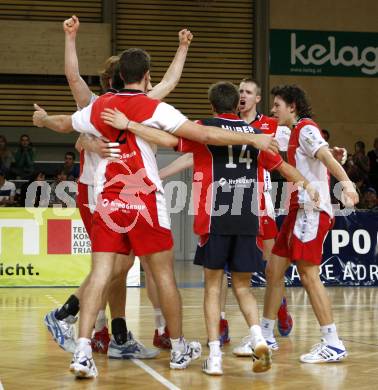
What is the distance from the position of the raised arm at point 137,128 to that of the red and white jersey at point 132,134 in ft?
0.17

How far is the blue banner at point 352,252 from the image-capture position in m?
Result: 13.1

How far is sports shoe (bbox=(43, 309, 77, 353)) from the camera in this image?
6.30m

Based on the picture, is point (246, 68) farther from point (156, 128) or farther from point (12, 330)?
point (156, 128)

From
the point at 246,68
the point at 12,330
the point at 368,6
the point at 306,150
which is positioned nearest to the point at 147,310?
the point at 12,330

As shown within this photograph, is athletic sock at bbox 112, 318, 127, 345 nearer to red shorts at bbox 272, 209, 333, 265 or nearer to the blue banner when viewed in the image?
red shorts at bbox 272, 209, 333, 265

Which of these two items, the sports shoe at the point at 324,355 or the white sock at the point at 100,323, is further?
the white sock at the point at 100,323

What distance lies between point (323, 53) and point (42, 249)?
11.0 metres

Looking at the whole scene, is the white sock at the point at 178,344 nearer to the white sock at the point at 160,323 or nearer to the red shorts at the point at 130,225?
the red shorts at the point at 130,225

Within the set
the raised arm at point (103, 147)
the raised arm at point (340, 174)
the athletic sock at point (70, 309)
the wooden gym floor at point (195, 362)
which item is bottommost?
the wooden gym floor at point (195, 362)

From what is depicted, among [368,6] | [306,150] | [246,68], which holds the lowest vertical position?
[306,150]

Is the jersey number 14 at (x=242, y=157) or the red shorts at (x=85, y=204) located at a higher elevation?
the jersey number 14 at (x=242, y=157)

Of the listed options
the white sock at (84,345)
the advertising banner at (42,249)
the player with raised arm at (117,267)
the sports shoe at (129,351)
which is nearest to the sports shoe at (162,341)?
the player with raised arm at (117,267)

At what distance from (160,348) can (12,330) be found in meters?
1.74

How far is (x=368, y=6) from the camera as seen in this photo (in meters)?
21.8
